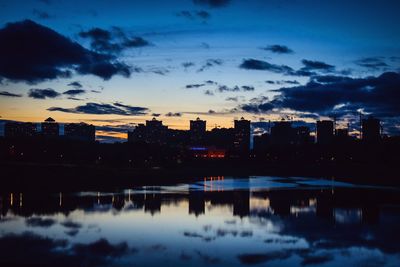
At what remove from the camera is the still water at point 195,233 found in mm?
17734

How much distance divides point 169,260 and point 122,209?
17.9m

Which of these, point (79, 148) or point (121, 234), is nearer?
point (121, 234)

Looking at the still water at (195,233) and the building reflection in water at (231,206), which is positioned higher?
the still water at (195,233)

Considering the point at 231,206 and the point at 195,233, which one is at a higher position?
the point at 195,233

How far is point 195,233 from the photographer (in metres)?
24.5

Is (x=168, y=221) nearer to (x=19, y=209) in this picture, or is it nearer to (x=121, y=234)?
(x=121, y=234)

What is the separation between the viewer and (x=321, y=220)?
29484 mm

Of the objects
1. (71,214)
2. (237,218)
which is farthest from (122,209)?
(237,218)

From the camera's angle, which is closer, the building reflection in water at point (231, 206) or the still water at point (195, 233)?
the still water at point (195, 233)

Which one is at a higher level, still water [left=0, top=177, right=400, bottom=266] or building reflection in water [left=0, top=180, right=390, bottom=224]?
still water [left=0, top=177, right=400, bottom=266]

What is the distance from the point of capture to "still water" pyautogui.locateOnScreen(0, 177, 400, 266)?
1773cm

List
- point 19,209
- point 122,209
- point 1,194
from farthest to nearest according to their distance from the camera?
point 1,194 → point 122,209 → point 19,209

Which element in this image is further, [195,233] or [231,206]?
[231,206]

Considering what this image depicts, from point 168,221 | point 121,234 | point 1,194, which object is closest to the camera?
point 121,234
